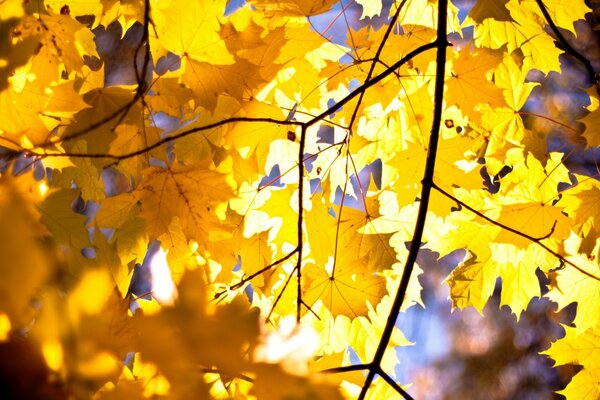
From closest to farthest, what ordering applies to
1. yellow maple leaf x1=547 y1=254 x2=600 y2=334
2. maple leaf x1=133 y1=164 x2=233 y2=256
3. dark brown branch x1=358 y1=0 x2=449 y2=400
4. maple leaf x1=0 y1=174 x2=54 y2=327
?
maple leaf x1=0 y1=174 x2=54 y2=327 → dark brown branch x1=358 y1=0 x2=449 y2=400 → maple leaf x1=133 y1=164 x2=233 y2=256 → yellow maple leaf x1=547 y1=254 x2=600 y2=334

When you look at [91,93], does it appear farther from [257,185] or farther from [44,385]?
[44,385]

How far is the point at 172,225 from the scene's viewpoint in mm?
1367

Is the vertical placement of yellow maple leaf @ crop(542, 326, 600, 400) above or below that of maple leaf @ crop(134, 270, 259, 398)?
above

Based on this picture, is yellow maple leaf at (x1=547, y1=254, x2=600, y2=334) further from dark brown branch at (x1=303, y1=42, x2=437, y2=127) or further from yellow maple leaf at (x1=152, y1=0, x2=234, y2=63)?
yellow maple leaf at (x1=152, y1=0, x2=234, y2=63)

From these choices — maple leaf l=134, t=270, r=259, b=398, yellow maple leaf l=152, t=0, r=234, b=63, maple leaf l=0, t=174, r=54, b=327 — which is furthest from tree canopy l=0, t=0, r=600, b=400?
maple leaf l=0, t=174, r=54, b=327

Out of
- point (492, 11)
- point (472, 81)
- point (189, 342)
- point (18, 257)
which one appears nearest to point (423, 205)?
point (472, 81)

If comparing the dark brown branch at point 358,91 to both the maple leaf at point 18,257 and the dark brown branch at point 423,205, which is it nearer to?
the dark brown branch at point 423,205

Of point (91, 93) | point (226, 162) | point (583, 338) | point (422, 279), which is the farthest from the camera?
point (422, 279)

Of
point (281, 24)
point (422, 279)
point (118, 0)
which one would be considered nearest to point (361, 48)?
point (281, 24)

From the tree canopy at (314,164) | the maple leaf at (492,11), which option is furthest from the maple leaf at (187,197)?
the maple leaf at (492,11)

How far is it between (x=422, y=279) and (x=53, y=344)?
4516 millimetres

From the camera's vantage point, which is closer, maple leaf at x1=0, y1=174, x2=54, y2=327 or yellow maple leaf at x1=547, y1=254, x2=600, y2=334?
maple leaf at x1=0, y1=174, x2=54, y2=327

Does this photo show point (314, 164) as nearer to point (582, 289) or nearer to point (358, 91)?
point (358, 91)

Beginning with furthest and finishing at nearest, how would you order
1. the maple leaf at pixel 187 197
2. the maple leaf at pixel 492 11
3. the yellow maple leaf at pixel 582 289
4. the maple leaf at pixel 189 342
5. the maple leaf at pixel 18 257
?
1. the yellow maple leaf at pixel 582 289
2. the maple leaf at pixel 492 11
3. the maple leaf at pixel 187 197
4. the maple leaf at pixel 189 342
5. the maple leaf at pixel 18 257
